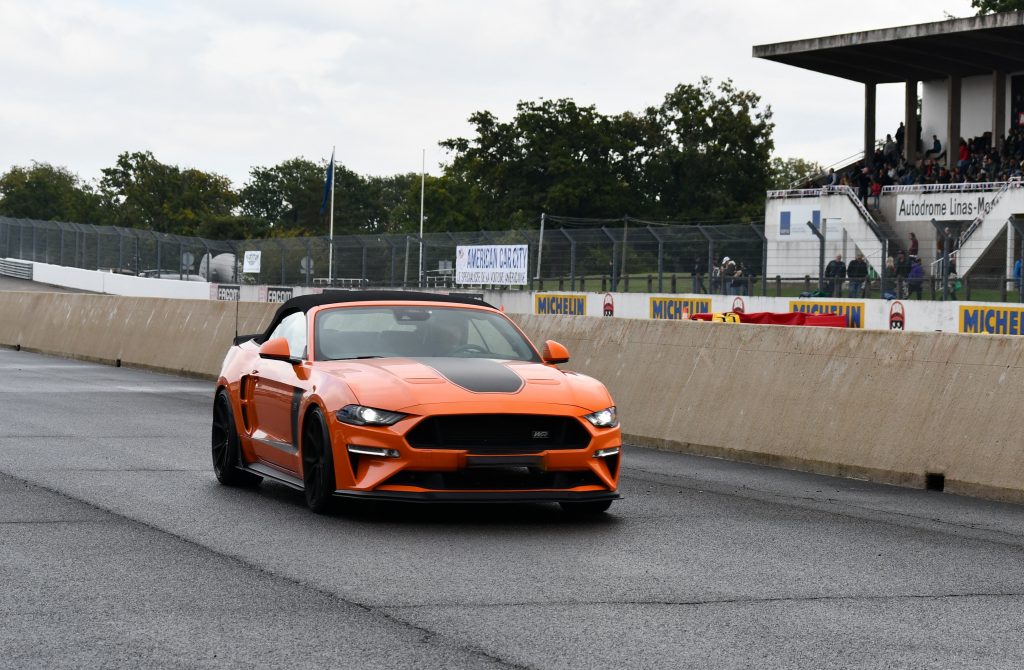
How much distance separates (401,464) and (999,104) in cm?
5537

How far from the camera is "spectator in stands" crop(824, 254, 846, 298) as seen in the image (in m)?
33.9

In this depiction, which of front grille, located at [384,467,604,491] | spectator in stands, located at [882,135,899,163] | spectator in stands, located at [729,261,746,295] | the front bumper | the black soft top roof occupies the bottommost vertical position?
the front bumper

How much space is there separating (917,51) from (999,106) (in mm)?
3832

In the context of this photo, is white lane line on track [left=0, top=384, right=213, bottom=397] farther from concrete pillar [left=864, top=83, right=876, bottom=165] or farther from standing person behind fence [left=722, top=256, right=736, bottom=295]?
concrete pillar [left=864, top=83, right=876, bottom=165]

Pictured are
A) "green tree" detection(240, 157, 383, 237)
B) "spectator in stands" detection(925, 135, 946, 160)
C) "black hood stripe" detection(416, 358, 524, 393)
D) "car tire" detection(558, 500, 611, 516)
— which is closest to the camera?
"black hood stripe" detection(416, 358, 524, 393)

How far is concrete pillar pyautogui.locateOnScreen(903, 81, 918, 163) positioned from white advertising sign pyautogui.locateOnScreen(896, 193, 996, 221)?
8.48 meters

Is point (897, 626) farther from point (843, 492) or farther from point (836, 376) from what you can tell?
point (836, 376)

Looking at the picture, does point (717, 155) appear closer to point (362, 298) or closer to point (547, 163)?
point (547, 163)

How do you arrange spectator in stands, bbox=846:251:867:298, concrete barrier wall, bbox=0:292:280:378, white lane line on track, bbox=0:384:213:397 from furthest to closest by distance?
spectator in stands, bbox=846:251:867:298, concrete barrier wall, bbox=0:292:280:378, white lane line on track, bbox=0:384:213:397

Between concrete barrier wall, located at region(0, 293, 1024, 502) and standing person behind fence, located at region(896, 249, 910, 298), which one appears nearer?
concrete barrier wall, located at region(0, 293, 1024, 502)

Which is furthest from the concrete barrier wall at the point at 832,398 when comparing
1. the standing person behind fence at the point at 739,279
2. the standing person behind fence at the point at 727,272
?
the standing person behind fence at the point at 727,272

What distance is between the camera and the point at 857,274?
33906 mm

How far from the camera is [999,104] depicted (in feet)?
195

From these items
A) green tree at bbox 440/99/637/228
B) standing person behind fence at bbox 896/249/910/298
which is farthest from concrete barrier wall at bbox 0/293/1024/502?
green tree at bbox 440/99/637/228
